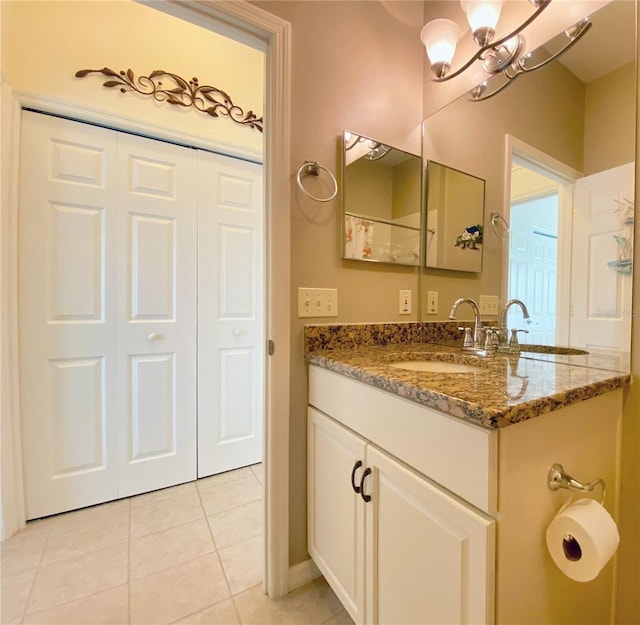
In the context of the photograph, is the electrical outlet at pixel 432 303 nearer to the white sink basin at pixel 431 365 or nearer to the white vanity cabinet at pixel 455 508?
the white sink basin at pixel 431 365

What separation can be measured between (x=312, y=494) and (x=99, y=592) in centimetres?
86

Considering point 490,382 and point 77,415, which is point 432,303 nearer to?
point 490,382

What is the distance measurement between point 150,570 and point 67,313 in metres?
1.21

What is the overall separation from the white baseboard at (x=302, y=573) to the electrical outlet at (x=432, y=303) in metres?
1.13

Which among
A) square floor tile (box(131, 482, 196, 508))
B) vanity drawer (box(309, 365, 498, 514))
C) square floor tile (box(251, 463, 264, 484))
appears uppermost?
vanity drawer (box(309, 365, 498, 514))

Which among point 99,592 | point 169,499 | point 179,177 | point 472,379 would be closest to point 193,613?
point 99,592

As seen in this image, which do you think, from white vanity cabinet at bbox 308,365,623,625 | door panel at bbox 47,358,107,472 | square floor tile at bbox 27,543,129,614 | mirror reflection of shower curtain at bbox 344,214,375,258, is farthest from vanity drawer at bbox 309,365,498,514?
door panel at bbox 47,358,107,472

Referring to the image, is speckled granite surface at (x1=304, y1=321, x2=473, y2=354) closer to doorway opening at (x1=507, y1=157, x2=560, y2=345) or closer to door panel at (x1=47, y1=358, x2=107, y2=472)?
doorway opening at (x1=507, y1=157, x2=560, y2=345)

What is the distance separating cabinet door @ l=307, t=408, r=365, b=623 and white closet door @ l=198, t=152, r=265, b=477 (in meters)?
0.81

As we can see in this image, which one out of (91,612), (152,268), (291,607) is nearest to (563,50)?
(152,268)

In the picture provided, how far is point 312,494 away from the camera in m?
1.13

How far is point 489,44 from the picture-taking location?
107 cm

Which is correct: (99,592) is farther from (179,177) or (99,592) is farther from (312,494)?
(179,177)

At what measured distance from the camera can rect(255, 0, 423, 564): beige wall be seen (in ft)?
3.69
